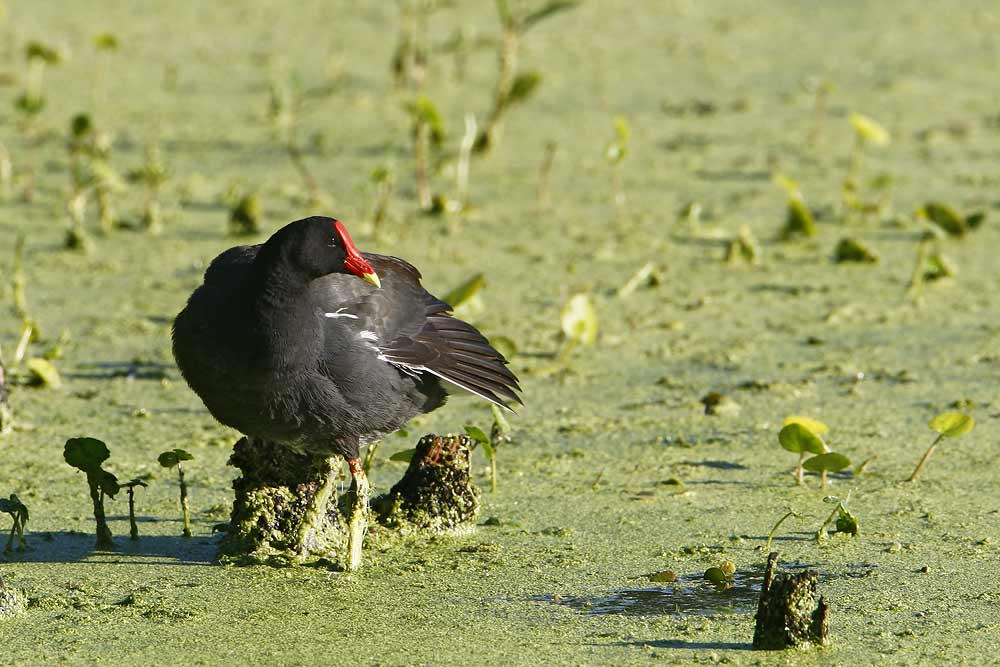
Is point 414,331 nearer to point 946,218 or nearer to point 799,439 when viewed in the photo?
point 799,439

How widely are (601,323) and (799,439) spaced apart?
186cm

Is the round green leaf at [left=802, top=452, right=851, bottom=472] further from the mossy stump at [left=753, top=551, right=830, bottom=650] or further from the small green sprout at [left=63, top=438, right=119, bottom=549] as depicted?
the small green sprout at [left=63, top=438, right=119, bottom=549]

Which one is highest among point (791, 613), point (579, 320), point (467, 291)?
point (467, 291)

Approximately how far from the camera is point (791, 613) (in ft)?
10.9

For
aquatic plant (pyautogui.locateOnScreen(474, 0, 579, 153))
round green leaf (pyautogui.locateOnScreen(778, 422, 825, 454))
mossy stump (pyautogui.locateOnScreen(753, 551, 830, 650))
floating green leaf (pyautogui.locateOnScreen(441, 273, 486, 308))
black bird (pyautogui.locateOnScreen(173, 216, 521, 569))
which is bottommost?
mossy stump (pyautogui.locateOnScreen(753, 551, 830, 650))

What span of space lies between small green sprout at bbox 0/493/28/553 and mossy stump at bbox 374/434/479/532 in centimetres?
92

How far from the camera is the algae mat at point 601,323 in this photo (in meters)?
3.65

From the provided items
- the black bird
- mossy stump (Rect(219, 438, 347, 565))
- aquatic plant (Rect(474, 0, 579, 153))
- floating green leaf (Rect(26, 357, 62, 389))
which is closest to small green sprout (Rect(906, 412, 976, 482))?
the black bird

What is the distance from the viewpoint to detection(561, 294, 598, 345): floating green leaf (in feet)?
17.7

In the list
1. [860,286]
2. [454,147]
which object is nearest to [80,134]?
[454,147]

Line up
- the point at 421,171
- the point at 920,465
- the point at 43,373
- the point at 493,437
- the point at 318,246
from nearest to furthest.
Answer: the point at 318,246
the point at 920,465
the point at 493,437
the point at 43,373
the point at 421,171

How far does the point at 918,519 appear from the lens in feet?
13.9

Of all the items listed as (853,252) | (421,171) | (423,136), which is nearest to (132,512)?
(421,171)

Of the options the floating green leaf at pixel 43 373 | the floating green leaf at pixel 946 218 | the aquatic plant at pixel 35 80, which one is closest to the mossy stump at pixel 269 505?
the floating green leaf at pixel 43 373
